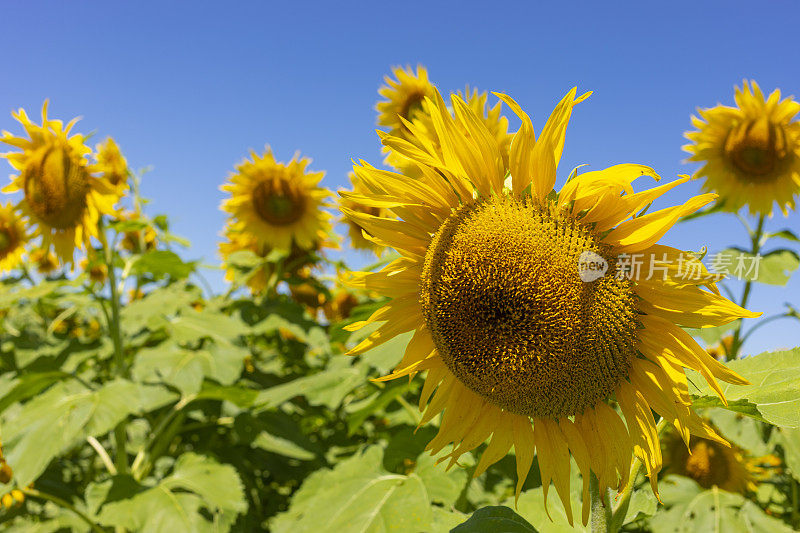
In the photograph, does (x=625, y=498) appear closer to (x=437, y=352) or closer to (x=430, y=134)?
(x=437, y=352)

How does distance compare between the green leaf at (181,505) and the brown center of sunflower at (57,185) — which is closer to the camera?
the green leaf at (181,505)

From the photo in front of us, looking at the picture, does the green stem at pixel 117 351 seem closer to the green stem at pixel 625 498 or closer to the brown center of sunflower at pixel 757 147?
the green stem at pixel 625 498

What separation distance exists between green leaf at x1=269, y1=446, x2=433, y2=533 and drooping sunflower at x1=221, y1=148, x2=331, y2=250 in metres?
2.92

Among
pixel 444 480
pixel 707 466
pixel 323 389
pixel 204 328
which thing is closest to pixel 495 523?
pixel 444 480

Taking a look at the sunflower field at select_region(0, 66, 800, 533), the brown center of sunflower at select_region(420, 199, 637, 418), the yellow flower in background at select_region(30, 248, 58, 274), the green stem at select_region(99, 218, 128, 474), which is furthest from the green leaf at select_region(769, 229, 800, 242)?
the yellow flower in background at select_region(30, 248, 58, 274)

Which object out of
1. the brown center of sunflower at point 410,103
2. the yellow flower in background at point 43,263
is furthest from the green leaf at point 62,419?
the yellow flower in background at point 43,263

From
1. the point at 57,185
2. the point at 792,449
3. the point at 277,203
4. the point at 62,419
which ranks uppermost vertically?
the point at 277,203

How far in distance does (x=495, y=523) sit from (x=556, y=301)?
1.96ft

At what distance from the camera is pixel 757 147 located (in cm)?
436

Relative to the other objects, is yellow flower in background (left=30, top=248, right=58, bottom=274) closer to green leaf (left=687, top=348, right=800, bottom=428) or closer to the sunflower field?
the sunflower field

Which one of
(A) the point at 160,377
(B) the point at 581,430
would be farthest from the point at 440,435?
(A) the point at 160,377

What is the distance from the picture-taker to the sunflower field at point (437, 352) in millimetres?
1380

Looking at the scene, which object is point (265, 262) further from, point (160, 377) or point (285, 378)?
point (160, 377)

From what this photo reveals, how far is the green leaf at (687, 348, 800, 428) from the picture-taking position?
4.15 feet
